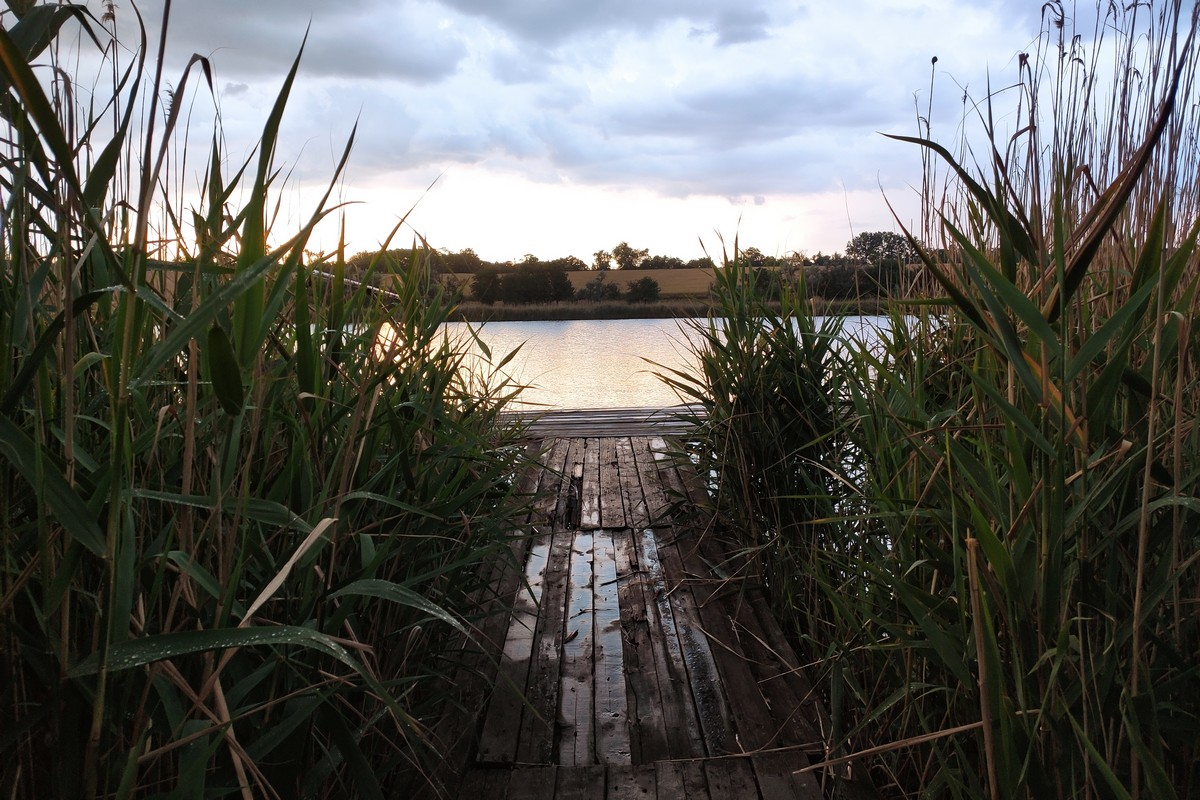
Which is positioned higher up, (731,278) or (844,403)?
(731,278)

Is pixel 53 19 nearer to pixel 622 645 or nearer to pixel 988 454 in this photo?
pixel 988 454

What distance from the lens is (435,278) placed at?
8.96ft

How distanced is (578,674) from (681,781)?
1.64 ft

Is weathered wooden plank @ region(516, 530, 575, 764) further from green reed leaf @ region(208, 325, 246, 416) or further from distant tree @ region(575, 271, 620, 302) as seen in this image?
distant tree @ region(575, 271, 620, 302)

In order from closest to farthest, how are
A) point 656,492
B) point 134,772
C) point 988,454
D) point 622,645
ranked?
point 134,772, point 988,454, point 622,645, point 656,492

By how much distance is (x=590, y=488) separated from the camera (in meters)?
3.80

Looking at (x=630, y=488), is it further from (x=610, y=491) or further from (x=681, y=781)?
(x=681, y=781)

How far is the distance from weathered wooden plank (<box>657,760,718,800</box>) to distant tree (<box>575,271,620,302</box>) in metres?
7.77

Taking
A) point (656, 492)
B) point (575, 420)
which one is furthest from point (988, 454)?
point (575, 420)

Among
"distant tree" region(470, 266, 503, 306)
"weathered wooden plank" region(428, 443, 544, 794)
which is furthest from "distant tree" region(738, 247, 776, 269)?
"weathered wooden plank" region(428, 443, 544, 794)

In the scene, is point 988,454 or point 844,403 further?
point 844,403

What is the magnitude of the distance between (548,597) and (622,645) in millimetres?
421

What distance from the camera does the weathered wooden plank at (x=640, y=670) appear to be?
165cm

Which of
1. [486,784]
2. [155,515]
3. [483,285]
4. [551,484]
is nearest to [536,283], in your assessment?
[551,484]
